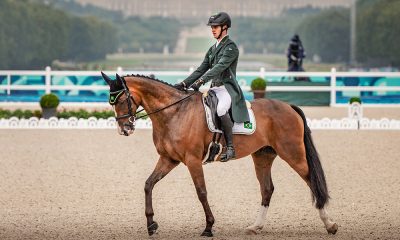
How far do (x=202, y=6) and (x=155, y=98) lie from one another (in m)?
139

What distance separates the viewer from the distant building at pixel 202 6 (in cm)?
14638

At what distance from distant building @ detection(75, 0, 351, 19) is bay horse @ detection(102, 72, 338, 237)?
440 feet

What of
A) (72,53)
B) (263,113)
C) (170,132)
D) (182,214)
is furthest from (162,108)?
(72,53)

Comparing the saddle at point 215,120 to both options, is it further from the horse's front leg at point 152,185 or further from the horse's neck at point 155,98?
the horse's front leg at point 152,185

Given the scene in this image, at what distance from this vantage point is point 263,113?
929cm

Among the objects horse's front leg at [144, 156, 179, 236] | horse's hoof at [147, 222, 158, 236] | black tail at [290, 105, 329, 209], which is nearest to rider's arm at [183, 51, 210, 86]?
horse's front leg at [144, 156, 179, 236]

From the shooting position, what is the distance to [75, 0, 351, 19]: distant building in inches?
5763

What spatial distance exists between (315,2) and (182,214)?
5463 inches

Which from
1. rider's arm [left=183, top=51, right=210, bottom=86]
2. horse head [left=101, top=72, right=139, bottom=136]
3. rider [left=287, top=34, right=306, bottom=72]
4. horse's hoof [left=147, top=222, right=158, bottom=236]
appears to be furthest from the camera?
rider [left=287, top=34, right=306, bottom=72]

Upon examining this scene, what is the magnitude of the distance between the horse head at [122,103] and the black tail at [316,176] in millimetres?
1779

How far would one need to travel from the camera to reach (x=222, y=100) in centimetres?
907

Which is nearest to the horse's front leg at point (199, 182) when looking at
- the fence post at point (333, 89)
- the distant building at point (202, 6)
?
the fence post at point (333, 89)

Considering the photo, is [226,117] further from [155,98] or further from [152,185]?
[152,185]

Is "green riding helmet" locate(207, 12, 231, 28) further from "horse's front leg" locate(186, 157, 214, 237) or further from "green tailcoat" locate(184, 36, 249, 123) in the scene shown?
"horse's front leg" locate(186, 157, 214, 237)
